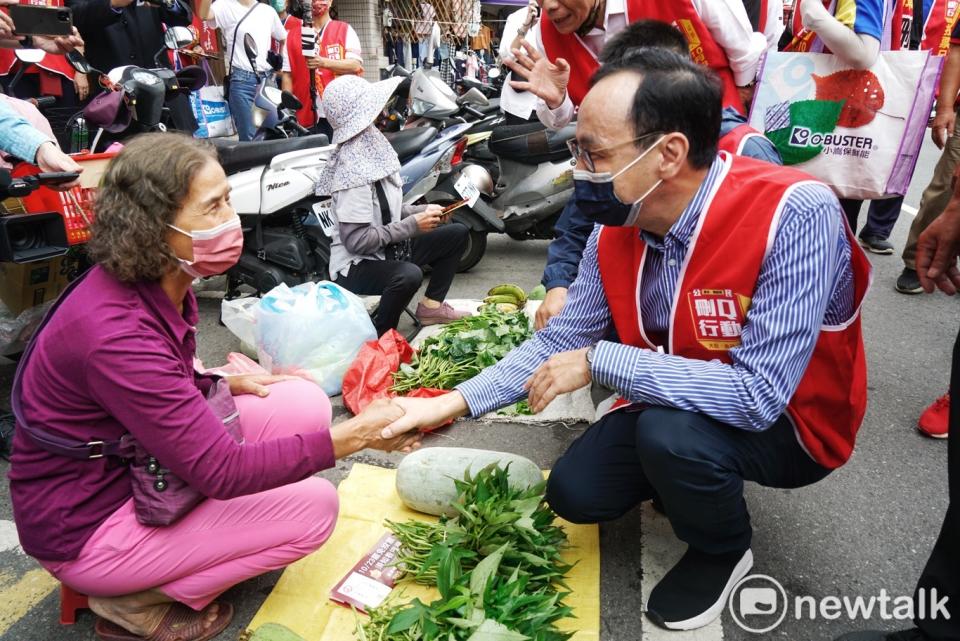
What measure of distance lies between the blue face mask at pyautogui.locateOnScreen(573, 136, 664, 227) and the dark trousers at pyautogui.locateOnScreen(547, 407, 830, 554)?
0.52m

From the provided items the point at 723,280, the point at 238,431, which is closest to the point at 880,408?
the point at 723,280

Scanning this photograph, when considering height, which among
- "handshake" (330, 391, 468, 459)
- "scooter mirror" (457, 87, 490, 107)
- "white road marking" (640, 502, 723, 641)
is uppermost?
"handshake" (330, 391, 468, 459)

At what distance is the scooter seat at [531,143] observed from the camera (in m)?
5.29

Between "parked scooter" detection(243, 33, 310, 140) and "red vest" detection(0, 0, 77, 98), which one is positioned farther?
"parked scooter" detection(243, 33, 310, 140)

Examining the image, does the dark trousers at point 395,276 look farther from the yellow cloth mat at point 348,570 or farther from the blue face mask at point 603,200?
the blue face mask at point 603,200

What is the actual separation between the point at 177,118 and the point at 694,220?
13.8ft

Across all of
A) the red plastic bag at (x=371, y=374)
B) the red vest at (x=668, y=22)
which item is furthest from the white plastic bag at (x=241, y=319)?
the red vest at (x=668, y=22)

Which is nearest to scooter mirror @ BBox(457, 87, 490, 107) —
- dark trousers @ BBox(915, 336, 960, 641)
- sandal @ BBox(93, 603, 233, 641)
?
sandal @ BBox(93, 603, 233, 641)

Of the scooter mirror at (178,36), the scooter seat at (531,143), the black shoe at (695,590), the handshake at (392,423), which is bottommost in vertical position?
the black shoe at (695,590)

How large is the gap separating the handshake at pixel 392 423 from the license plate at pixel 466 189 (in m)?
2.76

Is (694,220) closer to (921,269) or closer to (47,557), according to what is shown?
(921,269)

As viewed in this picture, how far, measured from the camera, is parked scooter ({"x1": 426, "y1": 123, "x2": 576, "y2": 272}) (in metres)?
5.24

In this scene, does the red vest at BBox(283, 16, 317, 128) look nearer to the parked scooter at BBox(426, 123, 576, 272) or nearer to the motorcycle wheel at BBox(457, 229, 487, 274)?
the parked scooter at BBox(426, 123, 576, 272)

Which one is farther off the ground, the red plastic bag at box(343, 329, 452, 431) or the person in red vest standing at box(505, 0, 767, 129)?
the person in red vest standing at box(505, 0, 767, 129)
